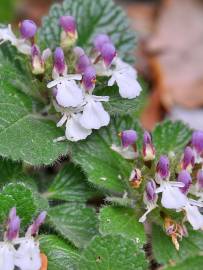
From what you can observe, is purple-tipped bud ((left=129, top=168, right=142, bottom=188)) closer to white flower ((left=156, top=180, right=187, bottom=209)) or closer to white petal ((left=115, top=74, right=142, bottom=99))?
white flower ((left=156, top=180, right=187, bottom=209))

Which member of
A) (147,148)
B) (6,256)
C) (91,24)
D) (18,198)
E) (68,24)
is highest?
(91,24)

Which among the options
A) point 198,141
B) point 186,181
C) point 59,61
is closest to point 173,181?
point 186,181

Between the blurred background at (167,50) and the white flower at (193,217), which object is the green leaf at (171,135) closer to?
the white flower at (193,217)

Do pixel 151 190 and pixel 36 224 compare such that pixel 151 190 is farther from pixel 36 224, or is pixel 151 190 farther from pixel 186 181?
pixel 36 224

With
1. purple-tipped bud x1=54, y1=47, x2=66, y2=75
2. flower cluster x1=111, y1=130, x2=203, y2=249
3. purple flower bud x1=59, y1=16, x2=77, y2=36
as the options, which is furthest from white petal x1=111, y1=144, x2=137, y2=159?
purple flower bud x1=59, y1=16, x2=77, y2=36

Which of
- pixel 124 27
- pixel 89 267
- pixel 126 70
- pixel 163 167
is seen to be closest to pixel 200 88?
pixel 124 27

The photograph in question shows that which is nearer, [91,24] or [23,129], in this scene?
[23,129]

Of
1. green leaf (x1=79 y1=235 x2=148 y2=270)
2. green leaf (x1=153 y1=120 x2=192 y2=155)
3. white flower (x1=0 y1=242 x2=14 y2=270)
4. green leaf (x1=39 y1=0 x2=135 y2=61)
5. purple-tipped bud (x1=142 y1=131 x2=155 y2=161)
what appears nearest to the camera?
white flower (x1=0 y1=242 x2=14 y2=270)

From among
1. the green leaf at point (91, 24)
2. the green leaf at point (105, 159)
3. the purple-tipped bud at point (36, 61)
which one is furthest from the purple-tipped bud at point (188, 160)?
the green leaf at point (91, 24)
